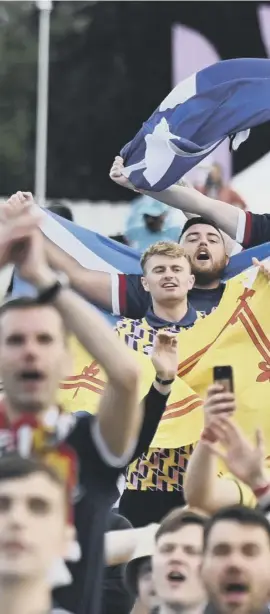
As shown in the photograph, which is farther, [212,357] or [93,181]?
[93,181]

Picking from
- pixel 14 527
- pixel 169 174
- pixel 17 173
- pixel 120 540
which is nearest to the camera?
pixel 14 527

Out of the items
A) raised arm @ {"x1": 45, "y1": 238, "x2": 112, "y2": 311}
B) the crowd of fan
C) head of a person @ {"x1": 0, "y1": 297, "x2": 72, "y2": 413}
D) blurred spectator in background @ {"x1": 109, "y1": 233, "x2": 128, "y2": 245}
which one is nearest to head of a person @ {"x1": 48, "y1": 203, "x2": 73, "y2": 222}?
blurred spectator in background @ {"x1": 109, "y1": 233, "x2": 128, "y2": 245}

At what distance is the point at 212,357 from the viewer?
6.59 meters

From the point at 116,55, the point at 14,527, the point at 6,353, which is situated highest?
the point at 116,55

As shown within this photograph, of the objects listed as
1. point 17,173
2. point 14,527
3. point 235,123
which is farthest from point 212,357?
point 17,173

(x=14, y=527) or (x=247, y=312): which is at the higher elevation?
(x=247, y=312)

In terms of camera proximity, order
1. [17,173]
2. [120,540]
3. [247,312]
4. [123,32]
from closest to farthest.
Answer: [120,540] < [247,312] < [123,32] < [17,173]

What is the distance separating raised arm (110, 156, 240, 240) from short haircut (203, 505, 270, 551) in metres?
3.04

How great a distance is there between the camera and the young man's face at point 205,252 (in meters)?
7.07

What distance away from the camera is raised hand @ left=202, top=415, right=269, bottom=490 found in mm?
4543

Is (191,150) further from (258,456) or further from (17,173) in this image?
(17,173)

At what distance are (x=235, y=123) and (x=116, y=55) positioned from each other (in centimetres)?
1276

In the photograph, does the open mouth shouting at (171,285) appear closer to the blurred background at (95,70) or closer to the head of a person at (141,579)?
the head of a person at (141,579)

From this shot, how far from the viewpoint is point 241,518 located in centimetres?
436
